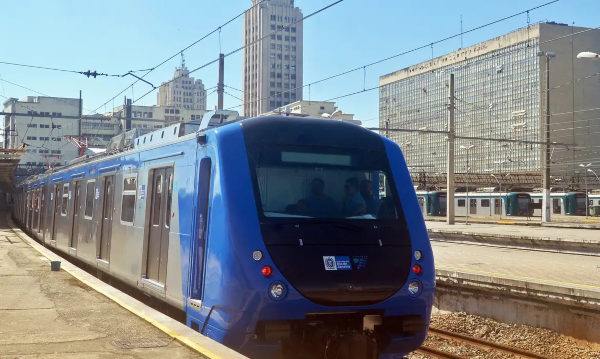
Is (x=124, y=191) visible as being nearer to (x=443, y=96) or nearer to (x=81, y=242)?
(x=81, y=242)

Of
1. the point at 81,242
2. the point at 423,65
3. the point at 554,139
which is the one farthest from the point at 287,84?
the point at 81,242

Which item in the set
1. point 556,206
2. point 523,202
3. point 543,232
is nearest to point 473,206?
point 523,202

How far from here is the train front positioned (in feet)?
22.5

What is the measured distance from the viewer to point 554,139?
96.4 meters

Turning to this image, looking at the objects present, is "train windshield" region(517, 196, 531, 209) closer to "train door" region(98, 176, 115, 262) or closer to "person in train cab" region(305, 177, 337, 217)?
"train door" region(98, 176, 115, 262)

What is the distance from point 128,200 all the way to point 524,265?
11.0 m

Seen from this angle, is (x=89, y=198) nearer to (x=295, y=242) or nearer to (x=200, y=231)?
(x=200, y=231)

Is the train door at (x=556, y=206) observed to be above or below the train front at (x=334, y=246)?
above

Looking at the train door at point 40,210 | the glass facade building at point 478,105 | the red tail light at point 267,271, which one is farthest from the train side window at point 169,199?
the glass facade building at point 478,105

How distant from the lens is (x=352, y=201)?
7695 millimetres

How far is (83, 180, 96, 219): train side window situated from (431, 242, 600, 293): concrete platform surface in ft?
25.0

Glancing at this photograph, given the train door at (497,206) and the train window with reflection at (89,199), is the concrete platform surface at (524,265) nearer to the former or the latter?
the train window with reflection at (89,199)

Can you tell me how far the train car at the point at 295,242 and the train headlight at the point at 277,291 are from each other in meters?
0.01

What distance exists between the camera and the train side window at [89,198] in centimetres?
1432
